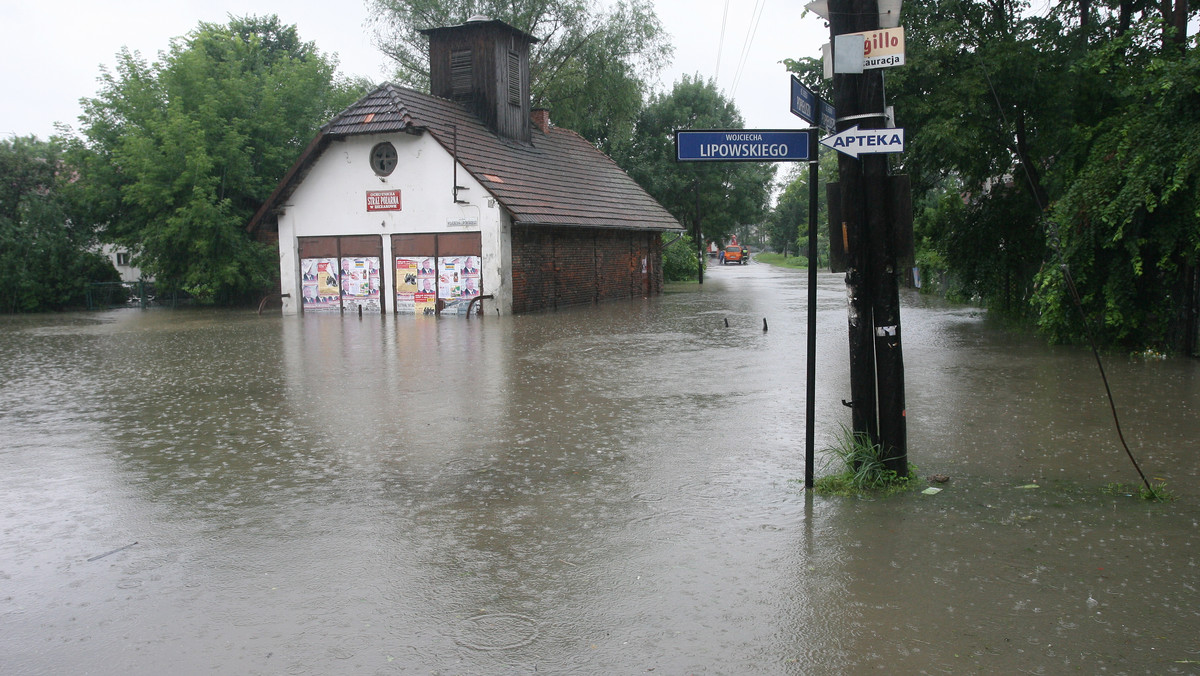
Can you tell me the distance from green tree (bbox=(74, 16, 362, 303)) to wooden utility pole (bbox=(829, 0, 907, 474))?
2813 cm

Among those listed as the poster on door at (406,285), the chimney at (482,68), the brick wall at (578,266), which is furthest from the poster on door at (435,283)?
the chimney at (482,68)

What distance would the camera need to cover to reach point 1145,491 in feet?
20.1

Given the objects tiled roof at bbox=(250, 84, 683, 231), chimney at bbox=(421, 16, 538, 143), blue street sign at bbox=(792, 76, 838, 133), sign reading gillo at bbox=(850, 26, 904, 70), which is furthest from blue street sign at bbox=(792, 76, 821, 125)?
chimney at bbox=(421, 16, 538, 143)

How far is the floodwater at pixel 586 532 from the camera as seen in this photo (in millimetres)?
4059

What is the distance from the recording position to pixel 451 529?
5.75 m

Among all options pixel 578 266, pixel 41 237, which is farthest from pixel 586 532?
pixel 41 237

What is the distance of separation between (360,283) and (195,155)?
332 inches

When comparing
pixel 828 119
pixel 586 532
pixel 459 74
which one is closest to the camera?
pixel 586 532

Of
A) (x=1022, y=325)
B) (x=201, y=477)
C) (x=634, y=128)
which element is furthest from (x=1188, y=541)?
(x=634, y=128)

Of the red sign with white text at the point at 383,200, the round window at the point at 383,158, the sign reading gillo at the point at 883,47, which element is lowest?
the sign reading gillo at the point at 883,47

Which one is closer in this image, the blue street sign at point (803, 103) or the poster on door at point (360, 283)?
the blue street sign at point (803, 103)

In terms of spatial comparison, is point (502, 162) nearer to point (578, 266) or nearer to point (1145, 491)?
point (578, 266)

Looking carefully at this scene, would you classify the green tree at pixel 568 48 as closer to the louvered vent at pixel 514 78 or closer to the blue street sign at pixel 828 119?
the louvered vent at pixel 514 78

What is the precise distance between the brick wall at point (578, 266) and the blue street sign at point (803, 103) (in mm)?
19111
